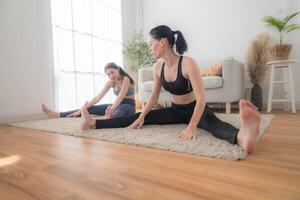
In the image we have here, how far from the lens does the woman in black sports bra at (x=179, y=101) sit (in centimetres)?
129

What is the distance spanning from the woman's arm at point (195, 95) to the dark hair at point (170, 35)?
12 cm

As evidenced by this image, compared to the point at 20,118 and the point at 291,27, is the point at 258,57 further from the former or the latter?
the point at 20,118

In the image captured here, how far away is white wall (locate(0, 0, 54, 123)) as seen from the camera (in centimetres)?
261

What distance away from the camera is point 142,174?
84cm

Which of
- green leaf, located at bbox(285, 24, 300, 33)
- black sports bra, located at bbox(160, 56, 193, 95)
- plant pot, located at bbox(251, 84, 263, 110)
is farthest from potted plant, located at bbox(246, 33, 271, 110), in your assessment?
black sports bra, located at bbox(160, 56, 193, 95)

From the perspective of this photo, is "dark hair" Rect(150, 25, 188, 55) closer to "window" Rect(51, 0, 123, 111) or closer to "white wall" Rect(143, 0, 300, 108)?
"window" Rect(51, 0, 123, 111)

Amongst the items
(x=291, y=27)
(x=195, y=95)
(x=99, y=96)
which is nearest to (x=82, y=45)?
(x=99, y=96)

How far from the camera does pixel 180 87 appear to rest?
1.57m

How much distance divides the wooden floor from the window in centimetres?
221

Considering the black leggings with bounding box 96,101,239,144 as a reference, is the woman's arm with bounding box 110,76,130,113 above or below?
above

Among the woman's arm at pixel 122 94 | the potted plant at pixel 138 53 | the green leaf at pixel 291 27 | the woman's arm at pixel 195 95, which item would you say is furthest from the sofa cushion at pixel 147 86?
the green leaf at pixel 291 27

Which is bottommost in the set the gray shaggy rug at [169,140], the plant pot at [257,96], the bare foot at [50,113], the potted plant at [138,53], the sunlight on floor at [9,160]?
the sunlight on floor at [9,160]

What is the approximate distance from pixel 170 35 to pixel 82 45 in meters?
2.42

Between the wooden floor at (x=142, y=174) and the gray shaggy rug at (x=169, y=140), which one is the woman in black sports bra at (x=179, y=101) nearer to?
the gray shaggy rug at (x=169, y=140)
